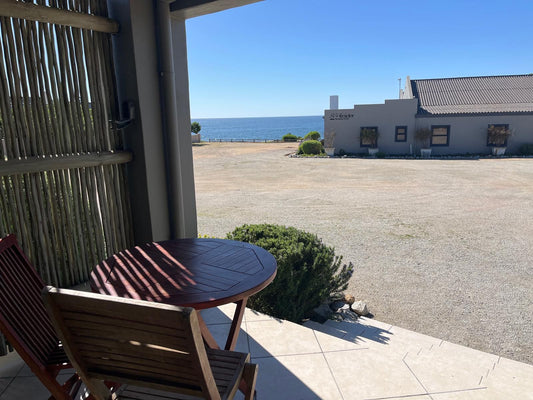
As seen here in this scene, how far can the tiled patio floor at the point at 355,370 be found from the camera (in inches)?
91.1

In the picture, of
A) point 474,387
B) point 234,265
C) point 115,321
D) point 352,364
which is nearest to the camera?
point 115,321

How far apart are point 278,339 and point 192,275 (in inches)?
49.3

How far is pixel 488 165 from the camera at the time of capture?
1741 cm

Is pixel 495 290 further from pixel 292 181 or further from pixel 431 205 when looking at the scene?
pixel 292 181

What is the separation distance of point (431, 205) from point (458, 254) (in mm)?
3795

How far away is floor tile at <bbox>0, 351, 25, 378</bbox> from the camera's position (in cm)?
251

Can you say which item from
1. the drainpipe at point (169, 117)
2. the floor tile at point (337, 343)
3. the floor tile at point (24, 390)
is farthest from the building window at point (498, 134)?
the floor tile at point (24, 390)

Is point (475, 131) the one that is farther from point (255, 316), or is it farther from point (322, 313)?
point (255, 316)

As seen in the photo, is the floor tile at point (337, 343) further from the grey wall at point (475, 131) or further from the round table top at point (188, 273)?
the grey wall at point (475, 131)

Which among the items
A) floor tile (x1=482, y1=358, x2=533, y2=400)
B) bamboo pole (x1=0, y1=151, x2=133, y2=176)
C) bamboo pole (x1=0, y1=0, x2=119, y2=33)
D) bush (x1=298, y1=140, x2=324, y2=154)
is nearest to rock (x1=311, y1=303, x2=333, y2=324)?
floor tile (x1=482, y1=358, x2=533, y2=400)

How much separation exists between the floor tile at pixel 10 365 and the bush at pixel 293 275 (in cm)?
192

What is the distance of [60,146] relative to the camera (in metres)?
2.84

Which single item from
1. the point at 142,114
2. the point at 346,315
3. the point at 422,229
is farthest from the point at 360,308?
the point at 422,229

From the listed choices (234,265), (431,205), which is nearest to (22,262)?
(234,265)
